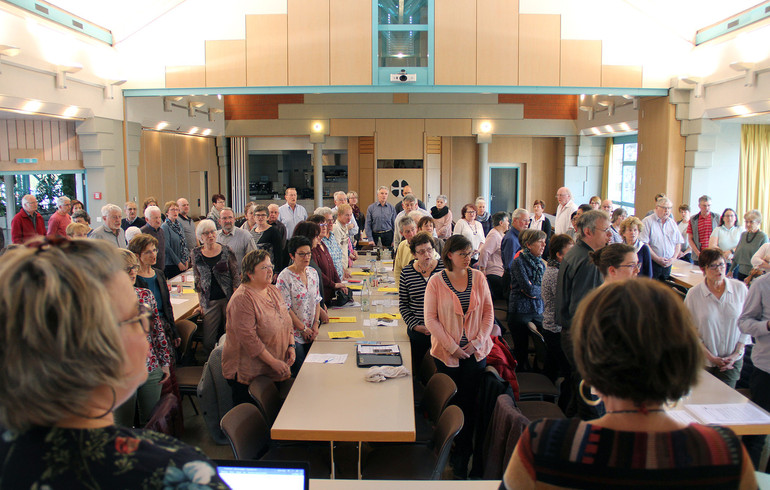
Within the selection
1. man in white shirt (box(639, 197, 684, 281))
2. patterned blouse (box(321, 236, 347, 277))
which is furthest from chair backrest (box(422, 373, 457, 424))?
man in white shirt (box(639, 197, 684, 281))

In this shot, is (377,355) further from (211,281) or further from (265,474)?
(265,474)

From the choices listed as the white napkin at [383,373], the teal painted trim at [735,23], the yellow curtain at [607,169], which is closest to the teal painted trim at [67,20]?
the white napkin at [383,373]

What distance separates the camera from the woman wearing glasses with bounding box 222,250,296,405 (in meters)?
4.16

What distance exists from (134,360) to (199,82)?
10212 mm

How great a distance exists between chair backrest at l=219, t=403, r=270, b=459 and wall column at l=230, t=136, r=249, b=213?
13.4 m

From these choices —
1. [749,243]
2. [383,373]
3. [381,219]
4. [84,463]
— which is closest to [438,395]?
[383,373]

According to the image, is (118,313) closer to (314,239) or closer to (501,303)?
(314,239)

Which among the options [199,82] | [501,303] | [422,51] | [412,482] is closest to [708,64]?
[422,51]

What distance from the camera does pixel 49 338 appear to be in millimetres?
956

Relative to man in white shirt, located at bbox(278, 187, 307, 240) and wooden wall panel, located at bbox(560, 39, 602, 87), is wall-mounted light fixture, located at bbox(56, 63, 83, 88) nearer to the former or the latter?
man in white shirt, located at bbox(278, 187, 307, 240)

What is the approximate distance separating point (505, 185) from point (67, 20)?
1161cm

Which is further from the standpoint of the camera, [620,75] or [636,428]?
[620,75]

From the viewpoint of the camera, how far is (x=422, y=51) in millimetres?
10297

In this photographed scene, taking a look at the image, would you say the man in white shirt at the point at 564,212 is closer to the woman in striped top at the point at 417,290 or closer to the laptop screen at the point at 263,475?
the woman in striped top at the point at 417,290
